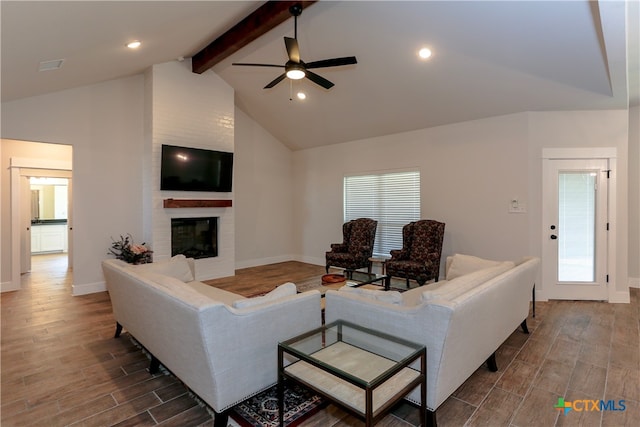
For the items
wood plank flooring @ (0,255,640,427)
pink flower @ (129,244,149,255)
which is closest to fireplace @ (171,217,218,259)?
pink flower @ (129,244,149,255)

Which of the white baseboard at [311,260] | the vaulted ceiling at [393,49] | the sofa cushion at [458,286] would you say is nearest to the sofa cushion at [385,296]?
the sofa cushion at [458,286]

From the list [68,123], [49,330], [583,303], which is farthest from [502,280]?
[68,123]

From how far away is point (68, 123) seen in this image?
16.8 ft

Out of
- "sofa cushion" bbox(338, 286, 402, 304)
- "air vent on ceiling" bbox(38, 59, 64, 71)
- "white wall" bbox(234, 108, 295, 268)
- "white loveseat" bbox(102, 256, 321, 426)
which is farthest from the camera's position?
"white wall" bbox(234, 108, 295, 268)

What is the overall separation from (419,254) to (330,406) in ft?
11.6

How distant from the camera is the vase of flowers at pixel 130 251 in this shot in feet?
16.8

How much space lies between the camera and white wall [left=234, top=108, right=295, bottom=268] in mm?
7312

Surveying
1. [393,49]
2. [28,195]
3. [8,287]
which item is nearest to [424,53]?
[393,49]

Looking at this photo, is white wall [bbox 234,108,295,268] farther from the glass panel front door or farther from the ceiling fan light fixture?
the glass panel front door

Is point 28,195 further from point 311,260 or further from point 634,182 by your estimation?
point 634,182

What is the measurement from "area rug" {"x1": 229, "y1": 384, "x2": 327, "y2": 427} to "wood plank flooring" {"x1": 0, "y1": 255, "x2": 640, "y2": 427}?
0.34 ft

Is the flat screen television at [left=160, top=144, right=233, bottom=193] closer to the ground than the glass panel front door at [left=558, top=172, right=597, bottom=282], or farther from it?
farther from it

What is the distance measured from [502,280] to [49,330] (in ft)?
15.2

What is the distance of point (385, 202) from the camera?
261 inches
